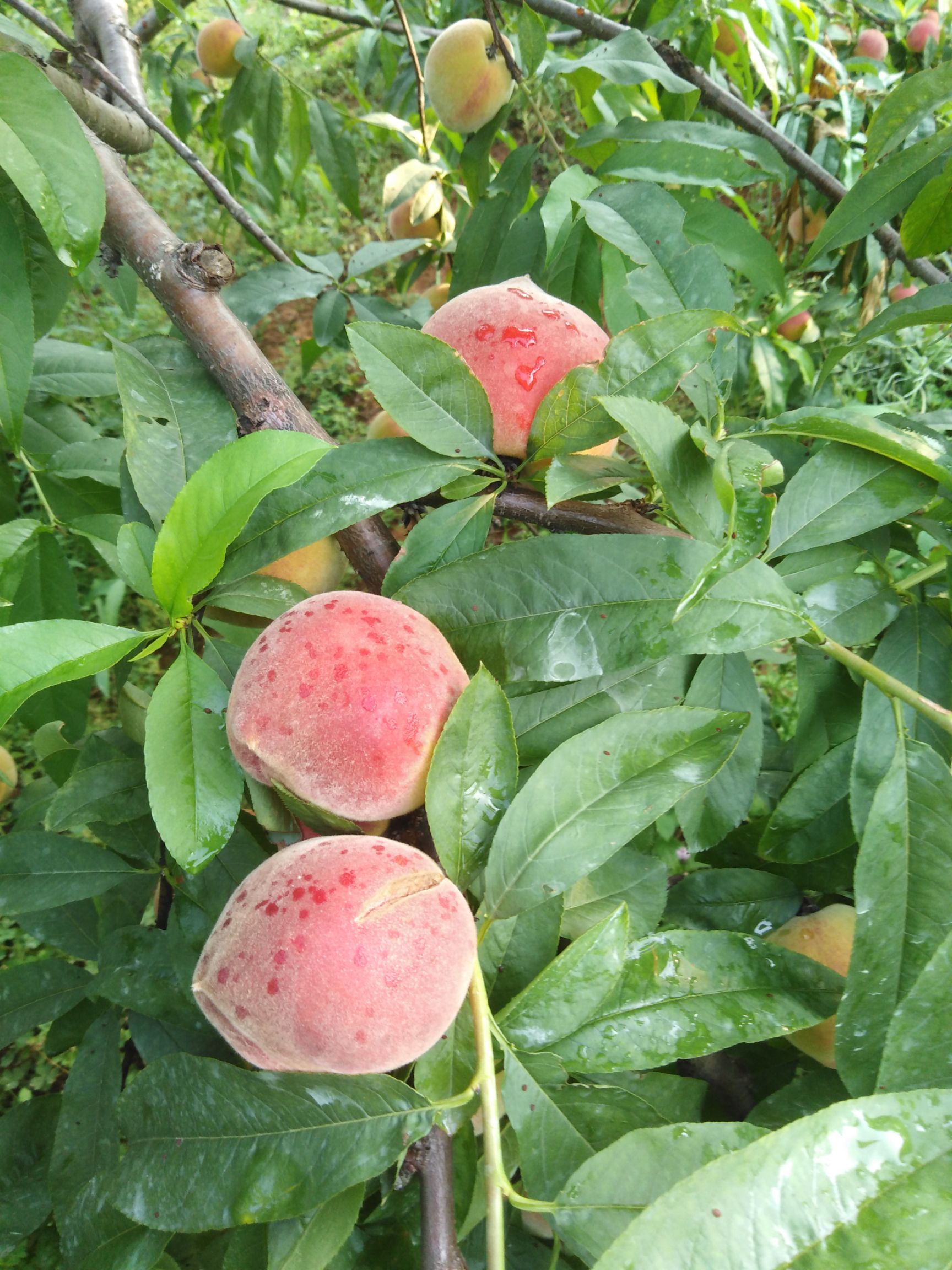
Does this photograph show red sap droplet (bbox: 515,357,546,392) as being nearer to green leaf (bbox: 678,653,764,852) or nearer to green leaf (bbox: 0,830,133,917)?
green leaf (bbox: 678,653,764,852)

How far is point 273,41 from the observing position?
3.89 meters

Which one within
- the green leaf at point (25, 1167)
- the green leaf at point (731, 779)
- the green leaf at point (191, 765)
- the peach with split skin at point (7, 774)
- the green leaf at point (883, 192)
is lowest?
the peach with split skin at point (7, 774)

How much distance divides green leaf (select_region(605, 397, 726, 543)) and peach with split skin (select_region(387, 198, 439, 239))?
1385mm

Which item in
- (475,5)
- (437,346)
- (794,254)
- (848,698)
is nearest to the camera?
(437,346)

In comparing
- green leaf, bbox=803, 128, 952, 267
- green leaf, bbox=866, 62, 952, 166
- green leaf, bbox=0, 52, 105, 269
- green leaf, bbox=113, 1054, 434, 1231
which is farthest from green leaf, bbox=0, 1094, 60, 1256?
green leaf, bbox=866, 62, 952, 166

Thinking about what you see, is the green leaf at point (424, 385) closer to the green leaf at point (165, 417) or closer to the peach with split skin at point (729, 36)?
the green leaf at point (165, 417)

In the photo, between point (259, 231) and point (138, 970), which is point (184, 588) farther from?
point (259, 231)

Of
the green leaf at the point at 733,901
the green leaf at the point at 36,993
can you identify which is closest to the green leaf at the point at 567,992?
the green leaf at the point at 733,901

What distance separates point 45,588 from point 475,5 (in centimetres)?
139

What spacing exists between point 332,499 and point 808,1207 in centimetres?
57

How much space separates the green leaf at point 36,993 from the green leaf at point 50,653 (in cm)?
67

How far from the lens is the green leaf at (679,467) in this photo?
1.90ft

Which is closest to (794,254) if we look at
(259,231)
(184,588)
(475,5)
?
(475,5)

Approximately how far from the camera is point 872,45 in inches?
82.2
